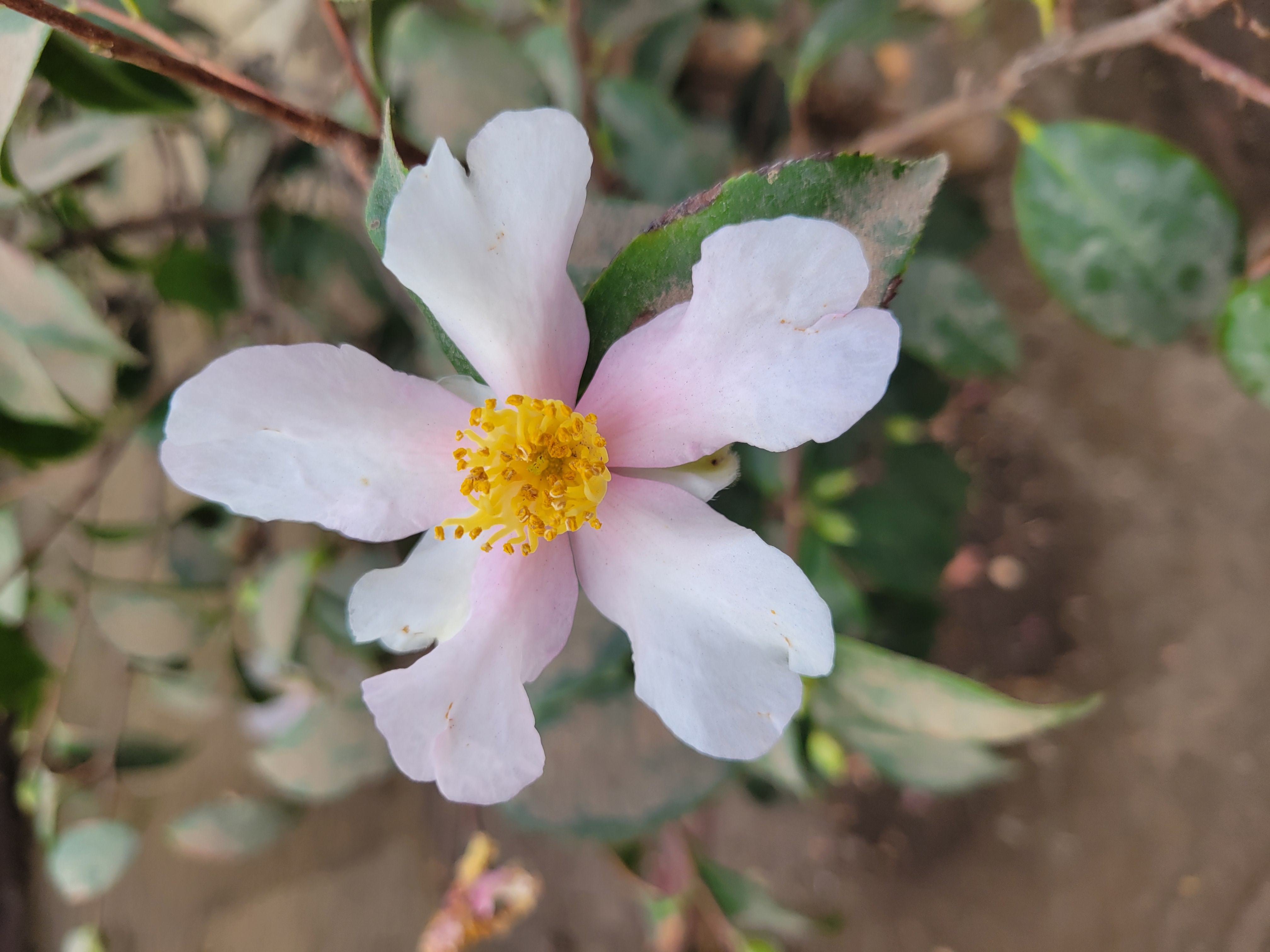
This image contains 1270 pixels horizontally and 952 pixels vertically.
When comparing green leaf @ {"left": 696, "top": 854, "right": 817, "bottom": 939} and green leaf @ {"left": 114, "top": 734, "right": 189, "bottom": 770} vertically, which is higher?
green leaf @ {"left": 696, "top": 854, "right": 817, "bottom": 939}

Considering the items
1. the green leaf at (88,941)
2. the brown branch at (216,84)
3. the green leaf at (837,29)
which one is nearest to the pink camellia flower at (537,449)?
the brown branch at (216,84)

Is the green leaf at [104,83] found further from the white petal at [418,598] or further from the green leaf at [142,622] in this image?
the green leaf at [142,622]

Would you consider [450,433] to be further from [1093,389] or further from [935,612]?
[1093,389]

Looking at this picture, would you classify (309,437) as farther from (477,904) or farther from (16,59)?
(477,904)

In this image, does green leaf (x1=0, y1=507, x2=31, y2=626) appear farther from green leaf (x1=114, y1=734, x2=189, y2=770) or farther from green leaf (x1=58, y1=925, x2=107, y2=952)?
green leaf (x1=58, y1=925, x2=107, y2=952)

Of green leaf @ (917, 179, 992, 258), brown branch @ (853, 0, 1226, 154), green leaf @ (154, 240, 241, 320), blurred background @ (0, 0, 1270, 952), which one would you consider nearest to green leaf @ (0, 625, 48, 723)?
blurred background @ (0, 0, 1270, 952)

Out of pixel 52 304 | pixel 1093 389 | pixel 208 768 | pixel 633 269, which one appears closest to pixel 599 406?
pixel 633 269
